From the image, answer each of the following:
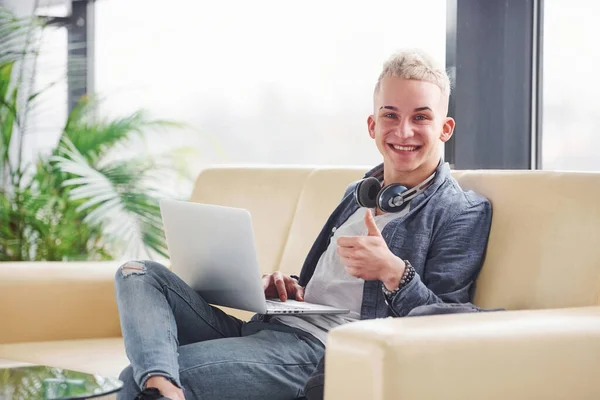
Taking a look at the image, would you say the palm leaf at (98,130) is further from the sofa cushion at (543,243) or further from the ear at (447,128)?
the sofa cushion at (543,243)

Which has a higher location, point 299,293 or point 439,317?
point 439,317

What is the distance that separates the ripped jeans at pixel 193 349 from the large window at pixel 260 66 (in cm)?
150

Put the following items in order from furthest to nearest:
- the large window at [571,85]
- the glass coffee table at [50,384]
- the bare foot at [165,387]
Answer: the large window at [571,85] < the bare foot at [165,387] < the glass coffee table at [50,384]

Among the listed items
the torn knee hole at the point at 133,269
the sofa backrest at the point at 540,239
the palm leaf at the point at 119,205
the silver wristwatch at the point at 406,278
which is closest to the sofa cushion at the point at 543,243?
the sofa backrest at the point at 540,239

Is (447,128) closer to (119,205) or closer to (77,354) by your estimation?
(77,354)

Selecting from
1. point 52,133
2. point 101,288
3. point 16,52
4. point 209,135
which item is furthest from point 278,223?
point 52,133

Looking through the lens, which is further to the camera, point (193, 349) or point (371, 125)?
point (371, 125)

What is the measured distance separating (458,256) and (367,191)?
32 cm

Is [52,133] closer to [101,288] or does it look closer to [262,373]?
[101,288]

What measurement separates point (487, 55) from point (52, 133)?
3105 millimetres

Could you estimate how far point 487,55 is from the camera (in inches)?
112

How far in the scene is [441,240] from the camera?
2051 mm

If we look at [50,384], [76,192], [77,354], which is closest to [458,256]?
[50,384]

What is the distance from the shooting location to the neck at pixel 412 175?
87.0 inches
